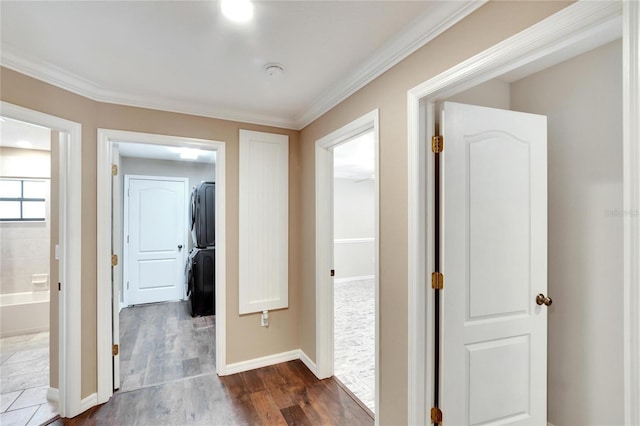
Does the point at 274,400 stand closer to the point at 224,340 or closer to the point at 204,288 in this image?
the point at 224,340

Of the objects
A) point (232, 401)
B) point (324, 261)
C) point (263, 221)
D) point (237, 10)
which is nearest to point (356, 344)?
point (324, 261)

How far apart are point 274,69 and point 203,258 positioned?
10.8 ft

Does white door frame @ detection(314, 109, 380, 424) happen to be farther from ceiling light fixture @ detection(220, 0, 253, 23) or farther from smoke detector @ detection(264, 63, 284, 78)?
ceiling light fixture @ detection(220, 0, 253, 23)

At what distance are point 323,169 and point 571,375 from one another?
2285 mm

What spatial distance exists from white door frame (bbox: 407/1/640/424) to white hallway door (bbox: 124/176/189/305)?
471 centimetres

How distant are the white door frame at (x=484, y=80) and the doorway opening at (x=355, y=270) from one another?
0.71 metres

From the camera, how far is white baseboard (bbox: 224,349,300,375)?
2789 mm

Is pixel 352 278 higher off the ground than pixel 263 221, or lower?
lower

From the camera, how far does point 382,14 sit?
1.47 m

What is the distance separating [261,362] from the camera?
9.57ft

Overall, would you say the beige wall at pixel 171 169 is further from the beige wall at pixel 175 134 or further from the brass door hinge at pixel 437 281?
the brass door hinge at pixel 437 281

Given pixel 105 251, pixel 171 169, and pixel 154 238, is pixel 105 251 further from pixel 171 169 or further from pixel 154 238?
pixel 171 169

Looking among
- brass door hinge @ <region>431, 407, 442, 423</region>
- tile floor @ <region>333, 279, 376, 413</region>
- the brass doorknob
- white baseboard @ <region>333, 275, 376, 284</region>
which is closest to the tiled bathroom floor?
tile floor @ <region>333, 279, 376, 413</region>

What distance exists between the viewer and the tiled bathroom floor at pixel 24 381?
2162mm
